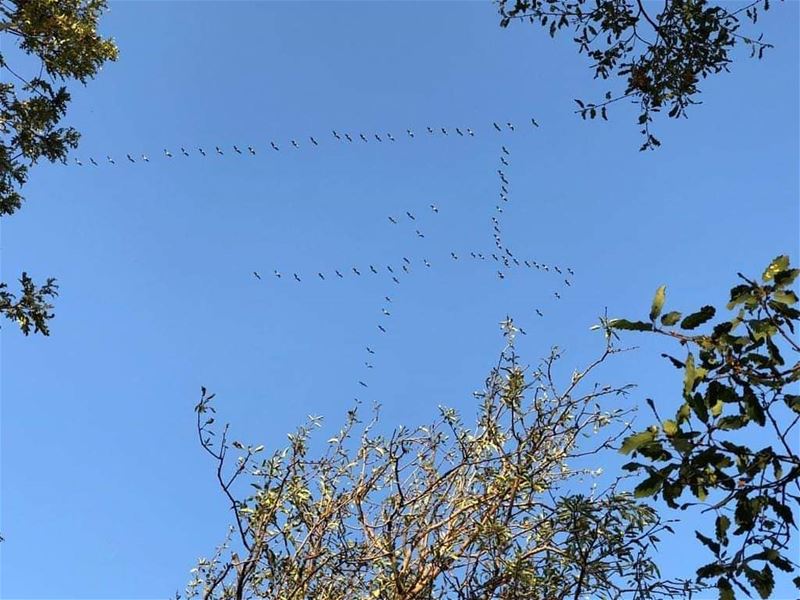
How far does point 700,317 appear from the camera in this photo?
7.27 feet

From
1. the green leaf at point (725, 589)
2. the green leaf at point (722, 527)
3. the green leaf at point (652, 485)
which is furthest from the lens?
the green leaf at point (722, 527)

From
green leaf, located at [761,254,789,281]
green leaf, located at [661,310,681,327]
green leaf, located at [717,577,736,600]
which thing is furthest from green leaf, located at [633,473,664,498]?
green leaf, located at [761,254,789,281]

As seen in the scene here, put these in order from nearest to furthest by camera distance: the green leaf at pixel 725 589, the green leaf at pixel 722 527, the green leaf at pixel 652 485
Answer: the green leaf at pixel 725 589 → the green leaf at pixel 652 485 → the green leaf at pixel 722 527

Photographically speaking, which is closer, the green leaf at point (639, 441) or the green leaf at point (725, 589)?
the green leaf at point (725, 589)

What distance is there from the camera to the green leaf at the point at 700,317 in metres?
2.20

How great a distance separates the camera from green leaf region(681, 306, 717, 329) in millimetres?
2203

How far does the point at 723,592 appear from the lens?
2.10 meters

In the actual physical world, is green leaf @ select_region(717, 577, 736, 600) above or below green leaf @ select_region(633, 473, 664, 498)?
below

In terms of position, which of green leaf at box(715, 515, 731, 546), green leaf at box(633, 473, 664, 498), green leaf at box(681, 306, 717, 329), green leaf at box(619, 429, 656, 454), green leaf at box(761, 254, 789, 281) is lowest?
green leaf at box(715, 515, 731, 546)

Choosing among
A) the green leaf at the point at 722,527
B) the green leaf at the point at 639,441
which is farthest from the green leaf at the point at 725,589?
the green leaf at the point at 639,441

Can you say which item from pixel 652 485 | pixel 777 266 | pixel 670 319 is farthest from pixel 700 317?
pixel 652 485

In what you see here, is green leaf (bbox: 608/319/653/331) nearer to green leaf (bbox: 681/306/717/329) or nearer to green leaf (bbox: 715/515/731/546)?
green leaf (bbox: 681/306/717/329)

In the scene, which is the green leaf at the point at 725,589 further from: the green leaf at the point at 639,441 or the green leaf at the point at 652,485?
the green leaf at the point at 639,441

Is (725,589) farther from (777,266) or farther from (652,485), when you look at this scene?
(777,266)
